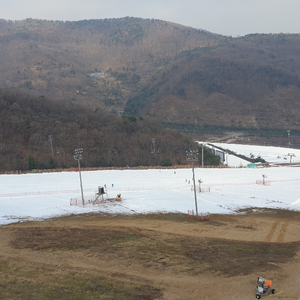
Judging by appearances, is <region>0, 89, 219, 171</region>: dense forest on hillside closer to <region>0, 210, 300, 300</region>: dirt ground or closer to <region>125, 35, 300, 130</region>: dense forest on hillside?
<region>0, 210, 300, 300</region>: dirt ground

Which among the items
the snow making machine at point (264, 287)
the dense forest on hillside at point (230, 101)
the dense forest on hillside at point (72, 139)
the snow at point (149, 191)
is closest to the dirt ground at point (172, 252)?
the snow making machine at point (264, 287)

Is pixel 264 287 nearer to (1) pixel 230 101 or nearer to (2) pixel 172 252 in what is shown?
(2) pixel 172 252

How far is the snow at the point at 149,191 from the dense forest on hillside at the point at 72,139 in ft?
46.0

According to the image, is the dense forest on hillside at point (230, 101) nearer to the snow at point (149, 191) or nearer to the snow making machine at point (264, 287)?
the snow at point (149, 191)

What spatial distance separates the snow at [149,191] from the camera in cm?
3609

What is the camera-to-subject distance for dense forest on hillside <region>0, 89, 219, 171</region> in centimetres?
6775

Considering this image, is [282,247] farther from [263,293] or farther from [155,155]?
[155,155]

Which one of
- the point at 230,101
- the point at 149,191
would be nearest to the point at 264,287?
the point at 149,191

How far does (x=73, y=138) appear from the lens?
7612cm

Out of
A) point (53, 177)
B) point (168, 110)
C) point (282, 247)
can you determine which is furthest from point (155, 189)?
point (168, 110)

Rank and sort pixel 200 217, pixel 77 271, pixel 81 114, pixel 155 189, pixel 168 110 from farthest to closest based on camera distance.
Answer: pixel 168 110 → pixel 81 114 → pixel 155 189 → pixel 200 217 → pixel 77 271

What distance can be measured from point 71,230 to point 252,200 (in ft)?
74.7

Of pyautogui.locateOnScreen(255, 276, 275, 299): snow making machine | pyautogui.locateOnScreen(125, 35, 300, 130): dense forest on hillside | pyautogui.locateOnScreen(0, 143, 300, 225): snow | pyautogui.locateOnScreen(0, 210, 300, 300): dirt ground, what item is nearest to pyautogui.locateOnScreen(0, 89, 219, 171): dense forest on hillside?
pyautogui.locateOnScreen(0, 143, 300, 225): snow

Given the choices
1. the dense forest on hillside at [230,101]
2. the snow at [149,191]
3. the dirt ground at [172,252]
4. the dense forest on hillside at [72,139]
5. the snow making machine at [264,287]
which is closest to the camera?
the snow making machine at [264,287]
